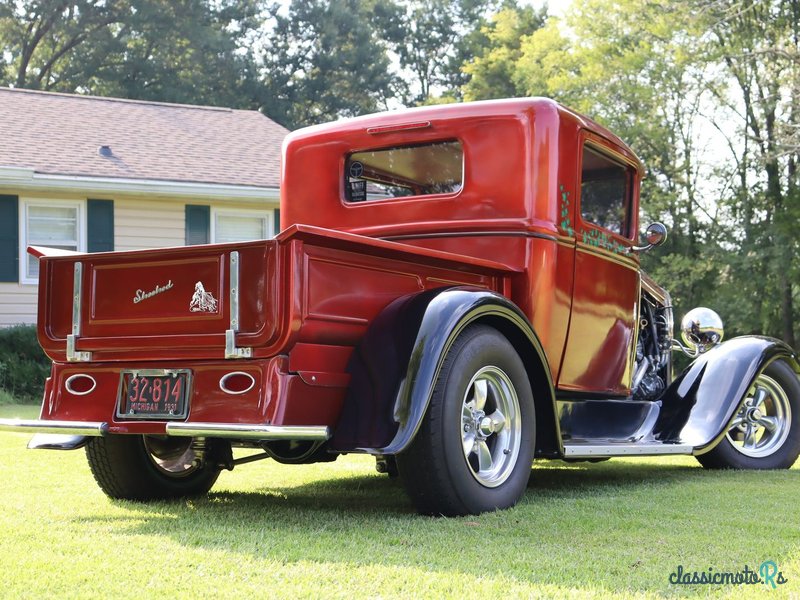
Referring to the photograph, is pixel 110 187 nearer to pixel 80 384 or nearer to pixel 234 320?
pixel 80 384

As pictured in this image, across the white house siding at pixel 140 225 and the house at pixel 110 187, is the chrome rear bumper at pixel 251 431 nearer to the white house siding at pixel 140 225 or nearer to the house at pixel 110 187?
the house at pixel 110 187

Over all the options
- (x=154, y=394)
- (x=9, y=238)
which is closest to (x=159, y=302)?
(x=154, y=394)

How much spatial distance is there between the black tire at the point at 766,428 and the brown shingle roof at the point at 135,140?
33.1 feet

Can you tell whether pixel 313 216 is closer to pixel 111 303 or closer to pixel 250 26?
pixel 111 303

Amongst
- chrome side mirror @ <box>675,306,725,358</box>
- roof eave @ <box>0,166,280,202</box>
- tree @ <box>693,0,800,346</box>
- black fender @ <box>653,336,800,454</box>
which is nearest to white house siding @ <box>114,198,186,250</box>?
roof eave @ <box>0,166,280,202</box>

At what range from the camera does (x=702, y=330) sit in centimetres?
714

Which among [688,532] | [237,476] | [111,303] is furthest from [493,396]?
[237,476]

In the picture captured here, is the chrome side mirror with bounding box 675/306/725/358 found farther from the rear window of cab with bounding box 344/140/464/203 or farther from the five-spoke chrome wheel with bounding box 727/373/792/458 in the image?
the rear window of cab with bounding box 344/140/464/203

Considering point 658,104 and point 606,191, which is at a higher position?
point 658,104

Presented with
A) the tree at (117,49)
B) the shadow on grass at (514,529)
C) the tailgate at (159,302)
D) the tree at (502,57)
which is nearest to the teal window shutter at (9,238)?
the shadow on grass at (514,529)

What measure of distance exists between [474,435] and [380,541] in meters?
0.90

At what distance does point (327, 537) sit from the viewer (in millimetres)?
3881

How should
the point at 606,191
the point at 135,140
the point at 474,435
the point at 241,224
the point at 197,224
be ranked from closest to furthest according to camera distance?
the point at 474,435 → the point at 606,191 → the point at 197,224 → the point at 241,224 → the point at 135,140

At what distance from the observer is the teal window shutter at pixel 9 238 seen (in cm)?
1416
